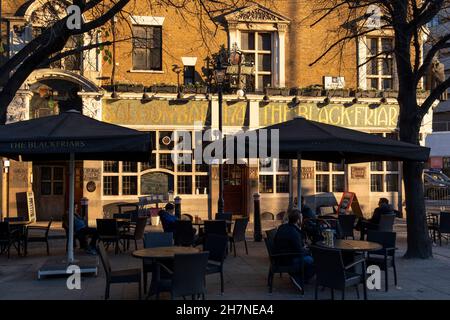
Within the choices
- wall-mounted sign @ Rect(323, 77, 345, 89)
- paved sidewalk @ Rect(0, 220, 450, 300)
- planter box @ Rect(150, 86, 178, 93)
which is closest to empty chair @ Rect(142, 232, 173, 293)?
paved sidewalk @ Rect(0, 220, 450, 300)

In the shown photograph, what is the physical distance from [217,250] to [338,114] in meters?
12.8

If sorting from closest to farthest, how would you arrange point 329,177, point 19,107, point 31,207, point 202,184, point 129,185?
point 19,107 → point 31,207 → point 129,185 → point 202,184 → point 329,177

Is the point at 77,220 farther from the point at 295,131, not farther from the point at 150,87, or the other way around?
the point at 150,87

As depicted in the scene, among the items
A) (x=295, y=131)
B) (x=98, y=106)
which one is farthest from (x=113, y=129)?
(x=98, y=106)

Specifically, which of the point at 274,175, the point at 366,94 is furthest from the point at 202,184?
the point at 366,94

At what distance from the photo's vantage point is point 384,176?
827 inches

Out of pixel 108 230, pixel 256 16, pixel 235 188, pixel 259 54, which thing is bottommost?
pixel 108 230

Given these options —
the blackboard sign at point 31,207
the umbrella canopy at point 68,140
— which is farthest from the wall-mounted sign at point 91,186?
the umbrella canopy at point 68,140

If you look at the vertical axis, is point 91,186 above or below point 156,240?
above

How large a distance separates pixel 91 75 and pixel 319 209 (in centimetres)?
902

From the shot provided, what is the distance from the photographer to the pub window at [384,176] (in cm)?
2102

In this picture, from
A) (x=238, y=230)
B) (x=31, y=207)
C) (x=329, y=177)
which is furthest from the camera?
(x=329, y=177)

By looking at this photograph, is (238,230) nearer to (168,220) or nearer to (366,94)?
(168,220)
